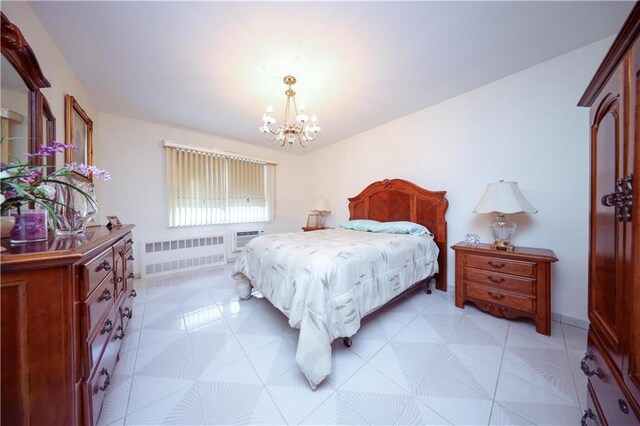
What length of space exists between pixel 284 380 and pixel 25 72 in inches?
90.3

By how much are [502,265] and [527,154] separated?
3.73 ft

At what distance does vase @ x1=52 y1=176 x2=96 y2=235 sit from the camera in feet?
3.49

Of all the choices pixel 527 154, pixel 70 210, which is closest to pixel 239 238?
pixel 70 210

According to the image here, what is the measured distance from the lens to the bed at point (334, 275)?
1.29 m

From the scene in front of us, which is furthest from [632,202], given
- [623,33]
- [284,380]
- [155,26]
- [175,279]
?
[175,279]

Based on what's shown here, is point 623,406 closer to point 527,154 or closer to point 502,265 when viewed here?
point 502,265

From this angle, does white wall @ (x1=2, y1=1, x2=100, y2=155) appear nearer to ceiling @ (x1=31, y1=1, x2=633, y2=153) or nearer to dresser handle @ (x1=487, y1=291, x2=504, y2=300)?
ceiling @ (x1=31, y1=1, x2=633, y2=153)

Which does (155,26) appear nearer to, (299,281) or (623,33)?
(299,281)

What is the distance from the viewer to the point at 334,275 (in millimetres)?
1400

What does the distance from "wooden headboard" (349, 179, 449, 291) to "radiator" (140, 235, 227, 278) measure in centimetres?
242

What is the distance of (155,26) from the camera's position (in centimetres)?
150

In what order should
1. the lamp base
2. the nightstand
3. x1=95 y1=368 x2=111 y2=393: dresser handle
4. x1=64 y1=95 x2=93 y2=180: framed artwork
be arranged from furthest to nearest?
the lamp base < x1=64 y1=95 x2=93 y2=180: framed artwork < the nightstand < x1=95 y1=368 x2=111 y2=393: dresser handle

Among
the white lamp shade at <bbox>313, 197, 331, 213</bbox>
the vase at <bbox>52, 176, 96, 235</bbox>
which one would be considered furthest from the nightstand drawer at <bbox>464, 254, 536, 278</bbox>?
the vase at <bbox>52, 176, 96, 235</bbox>

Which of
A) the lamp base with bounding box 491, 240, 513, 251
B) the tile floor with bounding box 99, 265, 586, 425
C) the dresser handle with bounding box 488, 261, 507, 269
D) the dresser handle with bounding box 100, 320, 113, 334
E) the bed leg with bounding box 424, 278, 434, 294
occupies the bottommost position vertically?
the tile floor with bounding box 99, 265, 586, 425
